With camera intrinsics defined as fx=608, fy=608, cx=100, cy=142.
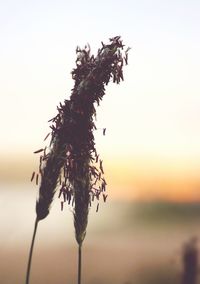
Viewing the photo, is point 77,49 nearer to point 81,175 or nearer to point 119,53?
point 119,53

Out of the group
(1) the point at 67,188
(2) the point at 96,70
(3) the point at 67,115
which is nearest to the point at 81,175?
(1) the point at 67,188

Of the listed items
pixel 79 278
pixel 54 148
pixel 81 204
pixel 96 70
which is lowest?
pixel 79 278

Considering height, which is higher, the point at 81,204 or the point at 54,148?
the point at 54,148

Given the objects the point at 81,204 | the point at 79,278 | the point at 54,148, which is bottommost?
the point at 79,278

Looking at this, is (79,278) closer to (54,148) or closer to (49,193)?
(49,193)

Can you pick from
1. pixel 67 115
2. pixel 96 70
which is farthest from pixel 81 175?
pixel 96 70

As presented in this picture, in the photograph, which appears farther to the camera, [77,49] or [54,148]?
[77,49]

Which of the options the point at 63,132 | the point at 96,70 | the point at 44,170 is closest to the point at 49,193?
the point at 44,170

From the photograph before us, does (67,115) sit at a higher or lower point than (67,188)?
higher
